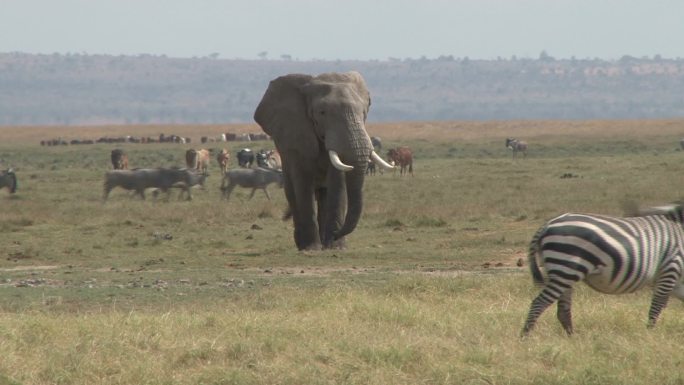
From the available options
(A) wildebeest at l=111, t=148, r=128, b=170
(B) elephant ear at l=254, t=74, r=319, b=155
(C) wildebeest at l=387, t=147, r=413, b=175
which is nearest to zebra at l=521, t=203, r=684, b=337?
(B) elephant ear at l=254, t=74, r=319, b=155

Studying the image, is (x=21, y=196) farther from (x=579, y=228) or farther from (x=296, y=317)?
(x=579, y=228)

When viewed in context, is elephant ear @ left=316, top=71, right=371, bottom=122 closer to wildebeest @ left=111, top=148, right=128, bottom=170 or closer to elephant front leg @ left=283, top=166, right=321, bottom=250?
elephant front leg @ left=283, top=166, right=321, bottom=250

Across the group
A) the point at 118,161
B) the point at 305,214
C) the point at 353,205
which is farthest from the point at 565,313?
the point at 118,161

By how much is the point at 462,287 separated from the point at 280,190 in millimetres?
21533

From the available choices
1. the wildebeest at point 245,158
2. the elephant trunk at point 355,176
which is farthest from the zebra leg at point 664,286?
the wildebeest at point 245,158

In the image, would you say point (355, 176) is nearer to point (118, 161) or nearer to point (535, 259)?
point (535, 259)

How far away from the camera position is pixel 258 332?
10.5 m

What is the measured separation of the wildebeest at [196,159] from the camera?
41219mm

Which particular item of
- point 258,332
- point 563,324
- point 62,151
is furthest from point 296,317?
point 62,151

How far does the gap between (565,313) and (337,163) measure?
7.47m

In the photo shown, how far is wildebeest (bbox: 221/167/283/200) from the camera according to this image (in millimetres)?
31031

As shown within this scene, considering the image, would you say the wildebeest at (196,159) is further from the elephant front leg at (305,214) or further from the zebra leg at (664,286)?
the zebra leg at (664,286)

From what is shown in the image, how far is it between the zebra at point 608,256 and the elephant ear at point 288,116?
27.7 ft

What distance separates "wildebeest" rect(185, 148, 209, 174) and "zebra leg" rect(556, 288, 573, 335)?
30746 mm
